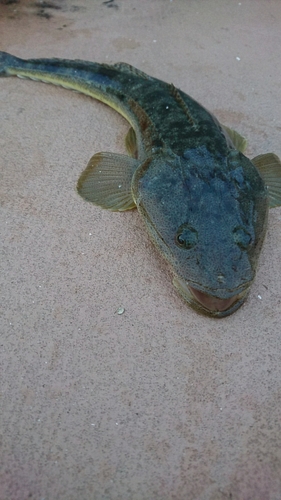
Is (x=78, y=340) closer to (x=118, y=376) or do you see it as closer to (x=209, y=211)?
(x=118, y=376)

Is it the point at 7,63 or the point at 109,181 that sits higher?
the point at 7,63

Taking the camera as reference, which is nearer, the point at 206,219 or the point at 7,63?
the point at 206,219

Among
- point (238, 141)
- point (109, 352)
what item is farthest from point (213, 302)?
point (238, 141)

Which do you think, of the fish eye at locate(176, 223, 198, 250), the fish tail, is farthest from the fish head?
the fish tail

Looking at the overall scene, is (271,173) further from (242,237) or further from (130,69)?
(130,69)

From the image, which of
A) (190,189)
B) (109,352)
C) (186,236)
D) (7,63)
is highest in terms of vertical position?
(190,189)

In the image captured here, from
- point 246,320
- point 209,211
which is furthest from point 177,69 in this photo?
point 246,320
